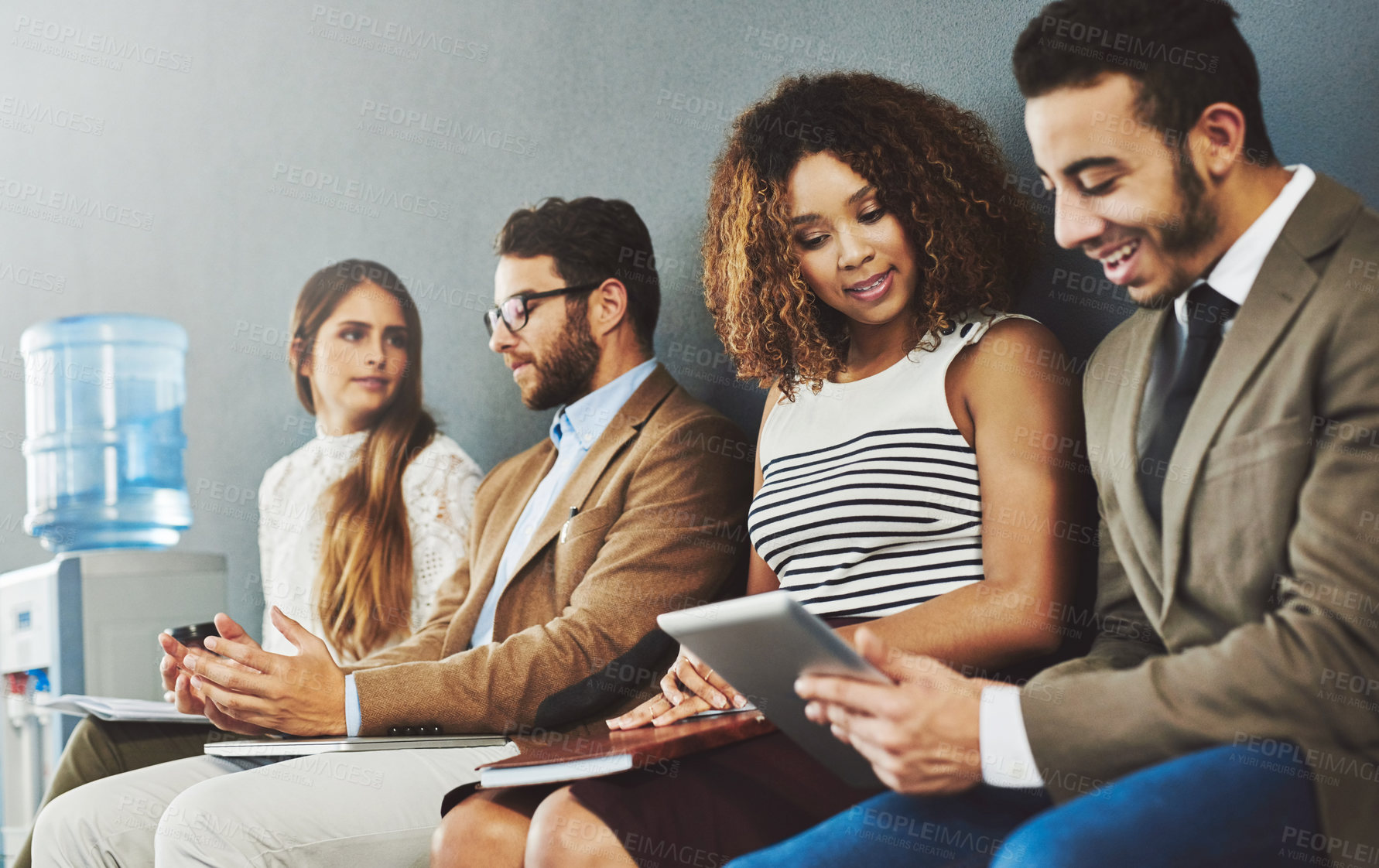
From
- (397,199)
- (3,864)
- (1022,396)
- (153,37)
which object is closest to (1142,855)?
(1022,396)

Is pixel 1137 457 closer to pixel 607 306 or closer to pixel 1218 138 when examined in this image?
pixel 1218 138

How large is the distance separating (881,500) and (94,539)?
2975 millimetres

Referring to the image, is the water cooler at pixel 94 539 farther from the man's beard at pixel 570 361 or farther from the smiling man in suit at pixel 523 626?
the man's beard at pixel 570 361

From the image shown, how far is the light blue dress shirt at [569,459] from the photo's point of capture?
2508 mm

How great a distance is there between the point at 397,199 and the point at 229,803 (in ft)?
6.44

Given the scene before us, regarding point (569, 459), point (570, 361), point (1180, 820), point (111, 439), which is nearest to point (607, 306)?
point (570, 361)

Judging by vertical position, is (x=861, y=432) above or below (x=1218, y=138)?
below

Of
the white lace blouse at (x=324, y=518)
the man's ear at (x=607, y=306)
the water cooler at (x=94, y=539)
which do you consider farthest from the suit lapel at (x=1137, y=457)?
the water cooler at (x=94, y=539)

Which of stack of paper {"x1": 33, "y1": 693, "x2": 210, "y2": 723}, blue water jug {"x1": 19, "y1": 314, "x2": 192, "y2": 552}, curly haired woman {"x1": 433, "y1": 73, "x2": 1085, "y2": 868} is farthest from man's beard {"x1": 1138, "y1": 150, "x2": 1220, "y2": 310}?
blue water jug {"x1": 19, "y1": 314, "x2": 192, "y2": 552}

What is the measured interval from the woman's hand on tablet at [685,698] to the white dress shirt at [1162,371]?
57 centimetres

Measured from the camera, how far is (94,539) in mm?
3795

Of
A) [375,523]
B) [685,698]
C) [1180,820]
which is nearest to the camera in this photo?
[1180,820]

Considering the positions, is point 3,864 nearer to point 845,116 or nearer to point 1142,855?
point 845,116

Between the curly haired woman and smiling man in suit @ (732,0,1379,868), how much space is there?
0.14 metres
